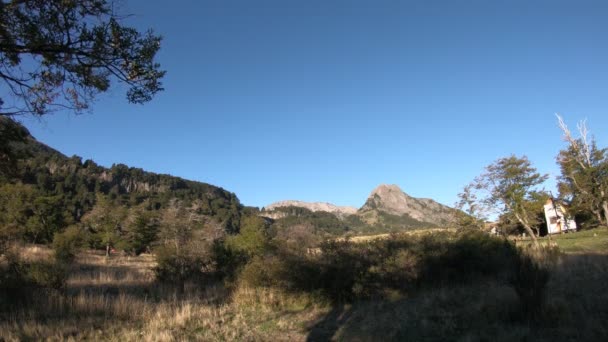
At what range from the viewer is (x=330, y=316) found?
352 inches

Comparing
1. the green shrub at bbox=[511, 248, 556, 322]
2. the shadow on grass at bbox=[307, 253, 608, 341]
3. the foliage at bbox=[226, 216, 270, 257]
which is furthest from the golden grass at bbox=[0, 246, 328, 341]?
the green shrub at bbox=[511, 248, 556, 322]

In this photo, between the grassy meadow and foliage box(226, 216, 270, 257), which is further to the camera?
foliage box(226, 216, 270, 257)

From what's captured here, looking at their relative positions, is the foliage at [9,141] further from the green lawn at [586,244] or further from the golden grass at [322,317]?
the green lawn at [586,244]

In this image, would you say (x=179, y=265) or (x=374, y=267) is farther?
(x=179, y=265)

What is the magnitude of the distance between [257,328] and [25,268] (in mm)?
7091

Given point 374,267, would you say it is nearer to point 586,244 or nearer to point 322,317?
point 322,317

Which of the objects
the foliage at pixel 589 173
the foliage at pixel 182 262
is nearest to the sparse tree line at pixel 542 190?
the foliage at pixel 589 173

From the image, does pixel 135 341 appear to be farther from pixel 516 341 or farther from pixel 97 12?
pixel 516 341

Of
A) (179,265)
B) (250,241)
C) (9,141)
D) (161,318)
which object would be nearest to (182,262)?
(179,265)

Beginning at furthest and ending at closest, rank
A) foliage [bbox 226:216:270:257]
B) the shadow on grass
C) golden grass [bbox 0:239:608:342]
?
foliage [bbox 226:216:270:257], golden grass [bbox 0:239:608:342], the shadow on grass

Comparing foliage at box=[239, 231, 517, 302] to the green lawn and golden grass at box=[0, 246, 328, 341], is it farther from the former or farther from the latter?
the green lawn

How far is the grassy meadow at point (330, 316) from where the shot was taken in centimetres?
650

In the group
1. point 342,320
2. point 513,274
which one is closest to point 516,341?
point 513,274

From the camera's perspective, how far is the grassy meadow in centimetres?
650
